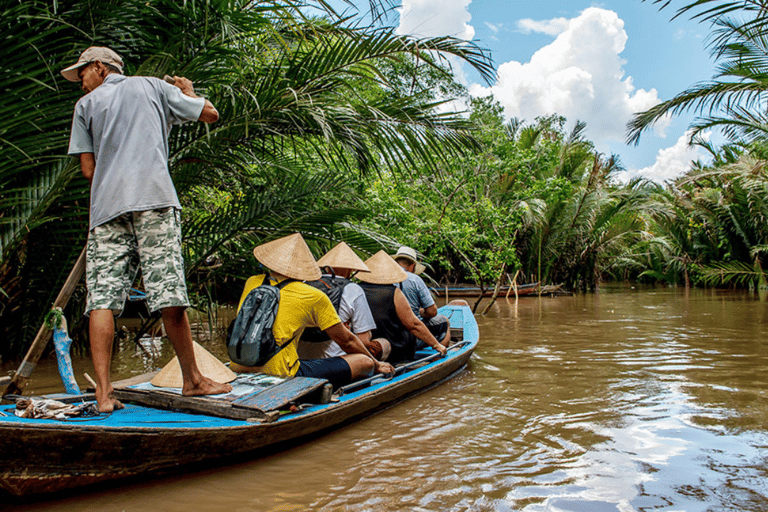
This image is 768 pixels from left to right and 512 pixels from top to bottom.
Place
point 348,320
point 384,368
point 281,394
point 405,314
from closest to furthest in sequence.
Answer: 1. point 281,394
2. point 384,368
3. point 348,320
4. point 405,314

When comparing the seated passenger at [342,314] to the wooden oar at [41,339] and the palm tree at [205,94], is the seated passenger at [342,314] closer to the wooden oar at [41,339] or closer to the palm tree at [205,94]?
the palm tree at [205,94]

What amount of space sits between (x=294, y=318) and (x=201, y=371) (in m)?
0.67

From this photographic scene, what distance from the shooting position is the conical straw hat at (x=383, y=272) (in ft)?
17.4

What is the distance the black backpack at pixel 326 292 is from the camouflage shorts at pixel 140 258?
1643 millimetres

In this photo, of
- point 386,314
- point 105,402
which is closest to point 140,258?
point 105,402

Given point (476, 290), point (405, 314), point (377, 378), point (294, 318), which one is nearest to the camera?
point (294, 318)

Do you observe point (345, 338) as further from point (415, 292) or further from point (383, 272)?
point (415, 292)

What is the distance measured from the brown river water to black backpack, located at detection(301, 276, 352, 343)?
0.77 metres

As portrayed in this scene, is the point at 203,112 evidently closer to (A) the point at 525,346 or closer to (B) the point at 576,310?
(A) the point at 525,346

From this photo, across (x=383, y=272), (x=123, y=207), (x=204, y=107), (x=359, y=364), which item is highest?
(x=204, y=107)

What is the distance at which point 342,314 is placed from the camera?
4.66 m

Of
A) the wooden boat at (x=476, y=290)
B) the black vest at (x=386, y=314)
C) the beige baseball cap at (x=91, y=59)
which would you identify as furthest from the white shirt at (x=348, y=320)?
the wooden boat at (x=476, y=290)

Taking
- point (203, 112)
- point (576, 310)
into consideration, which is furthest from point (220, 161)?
point (576, 310)

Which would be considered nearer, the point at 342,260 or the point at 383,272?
the point at 342,260
